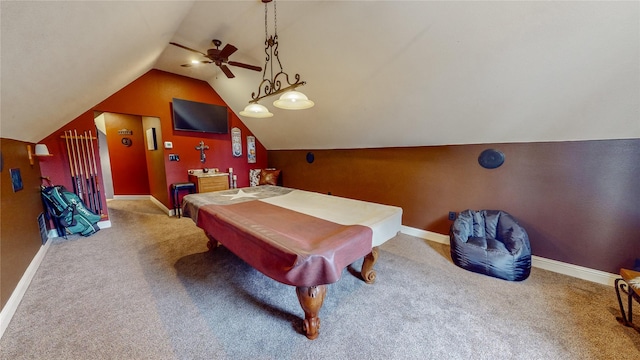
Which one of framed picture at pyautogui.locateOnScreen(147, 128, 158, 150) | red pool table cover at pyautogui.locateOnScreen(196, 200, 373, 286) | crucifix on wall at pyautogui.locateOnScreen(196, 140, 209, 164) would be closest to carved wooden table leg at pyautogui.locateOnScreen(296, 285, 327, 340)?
red pool table cover at pyautogui.locateOnScreen(196, 200, 373, 286)

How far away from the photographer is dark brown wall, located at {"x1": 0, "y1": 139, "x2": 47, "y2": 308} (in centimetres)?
171

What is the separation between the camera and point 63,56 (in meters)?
1.54

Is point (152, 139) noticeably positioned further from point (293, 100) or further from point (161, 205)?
point (293, 100)

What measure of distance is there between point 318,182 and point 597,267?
3.71 metres

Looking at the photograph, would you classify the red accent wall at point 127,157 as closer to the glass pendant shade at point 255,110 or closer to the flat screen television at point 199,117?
the flat screen television at point 199,117

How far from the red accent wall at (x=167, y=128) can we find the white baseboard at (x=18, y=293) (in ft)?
5.30

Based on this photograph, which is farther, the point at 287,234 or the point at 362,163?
the point at 362,163

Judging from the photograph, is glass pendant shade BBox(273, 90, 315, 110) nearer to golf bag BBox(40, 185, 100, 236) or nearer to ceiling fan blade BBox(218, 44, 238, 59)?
ceiling fan blade BBox(218, 44, 238, 59)

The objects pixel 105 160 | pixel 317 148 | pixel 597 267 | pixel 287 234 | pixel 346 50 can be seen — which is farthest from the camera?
pixel 105 160

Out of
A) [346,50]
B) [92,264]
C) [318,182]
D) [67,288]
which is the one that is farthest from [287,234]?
[318,182]

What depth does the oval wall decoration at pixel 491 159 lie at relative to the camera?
2.48 meters

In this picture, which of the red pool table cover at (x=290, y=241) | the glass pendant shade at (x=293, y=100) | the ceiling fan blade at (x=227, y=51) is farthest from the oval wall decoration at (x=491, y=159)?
the ceiling fan blade at (x=227, y=51)

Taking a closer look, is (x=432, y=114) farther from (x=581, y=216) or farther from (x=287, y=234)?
(x=287, y=234)

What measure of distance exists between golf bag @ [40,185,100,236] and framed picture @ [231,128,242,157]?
2.50m
